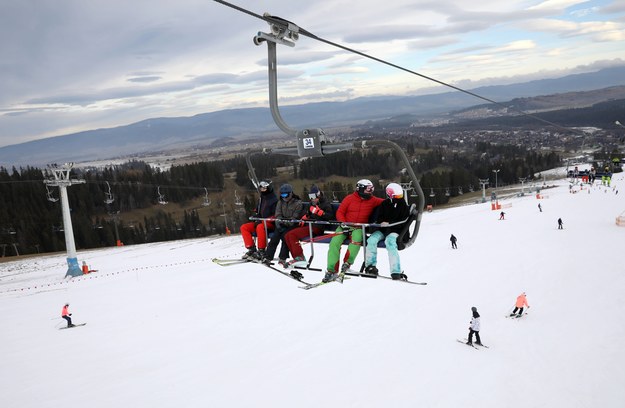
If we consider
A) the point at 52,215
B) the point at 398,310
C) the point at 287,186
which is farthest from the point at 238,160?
the point at 287,186

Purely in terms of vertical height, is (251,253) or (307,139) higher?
(307,139)

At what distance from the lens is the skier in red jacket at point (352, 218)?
30.6ft

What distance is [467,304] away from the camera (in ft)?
83.3

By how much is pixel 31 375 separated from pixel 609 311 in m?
27.1

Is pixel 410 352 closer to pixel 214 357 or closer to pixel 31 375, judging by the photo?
pixel 214 357

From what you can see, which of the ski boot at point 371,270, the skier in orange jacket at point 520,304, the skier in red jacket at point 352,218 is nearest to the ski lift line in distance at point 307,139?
the skier in red jacket at point 352,218

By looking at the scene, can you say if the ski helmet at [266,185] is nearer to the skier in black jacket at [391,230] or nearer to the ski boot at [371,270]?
the skier in black jacket at [391,230]

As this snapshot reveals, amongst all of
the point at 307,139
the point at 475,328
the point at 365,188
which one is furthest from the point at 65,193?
the point at 307,139

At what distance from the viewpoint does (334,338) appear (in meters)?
22.2

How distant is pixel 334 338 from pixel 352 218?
46.6ft

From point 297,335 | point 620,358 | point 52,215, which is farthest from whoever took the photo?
point 52,215

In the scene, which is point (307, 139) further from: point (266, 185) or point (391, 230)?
point (266, 185)

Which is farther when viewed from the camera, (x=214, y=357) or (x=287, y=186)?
(x=214, y=357)

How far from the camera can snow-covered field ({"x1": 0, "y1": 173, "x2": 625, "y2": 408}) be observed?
17375mm
